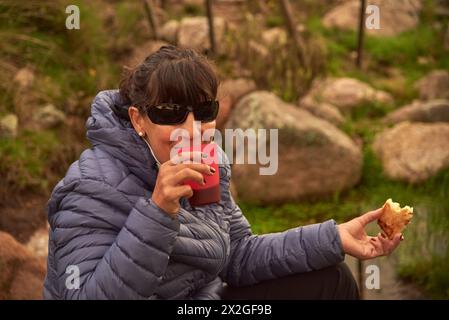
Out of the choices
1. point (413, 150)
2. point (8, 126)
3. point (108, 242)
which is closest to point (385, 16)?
point (413, 150)

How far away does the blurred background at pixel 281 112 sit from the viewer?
3.68m

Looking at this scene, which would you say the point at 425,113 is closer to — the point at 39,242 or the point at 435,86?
the point at 435,86

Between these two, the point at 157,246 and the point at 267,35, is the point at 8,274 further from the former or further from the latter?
the point at 267,35

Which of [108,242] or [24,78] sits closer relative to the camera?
[108,242]

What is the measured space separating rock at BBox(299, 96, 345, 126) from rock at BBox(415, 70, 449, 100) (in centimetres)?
93

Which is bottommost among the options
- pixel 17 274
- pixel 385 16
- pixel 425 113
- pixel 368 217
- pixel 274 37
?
pixel 17 274

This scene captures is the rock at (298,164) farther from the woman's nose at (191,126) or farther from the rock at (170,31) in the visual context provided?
the woman's nose at (191,126)

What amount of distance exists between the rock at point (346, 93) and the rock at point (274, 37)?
1.55ft

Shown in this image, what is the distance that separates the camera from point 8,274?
9.40 ft

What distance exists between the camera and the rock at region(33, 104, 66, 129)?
16.2 ft

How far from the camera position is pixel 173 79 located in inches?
75.5

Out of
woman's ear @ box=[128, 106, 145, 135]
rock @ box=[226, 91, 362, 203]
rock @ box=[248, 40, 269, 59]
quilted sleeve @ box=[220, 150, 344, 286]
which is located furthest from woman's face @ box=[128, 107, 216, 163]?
rock @ box=[248, 40, 269, 59]

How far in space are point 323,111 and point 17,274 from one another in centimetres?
310

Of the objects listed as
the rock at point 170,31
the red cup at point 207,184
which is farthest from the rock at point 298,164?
the red cup at point 207,184
